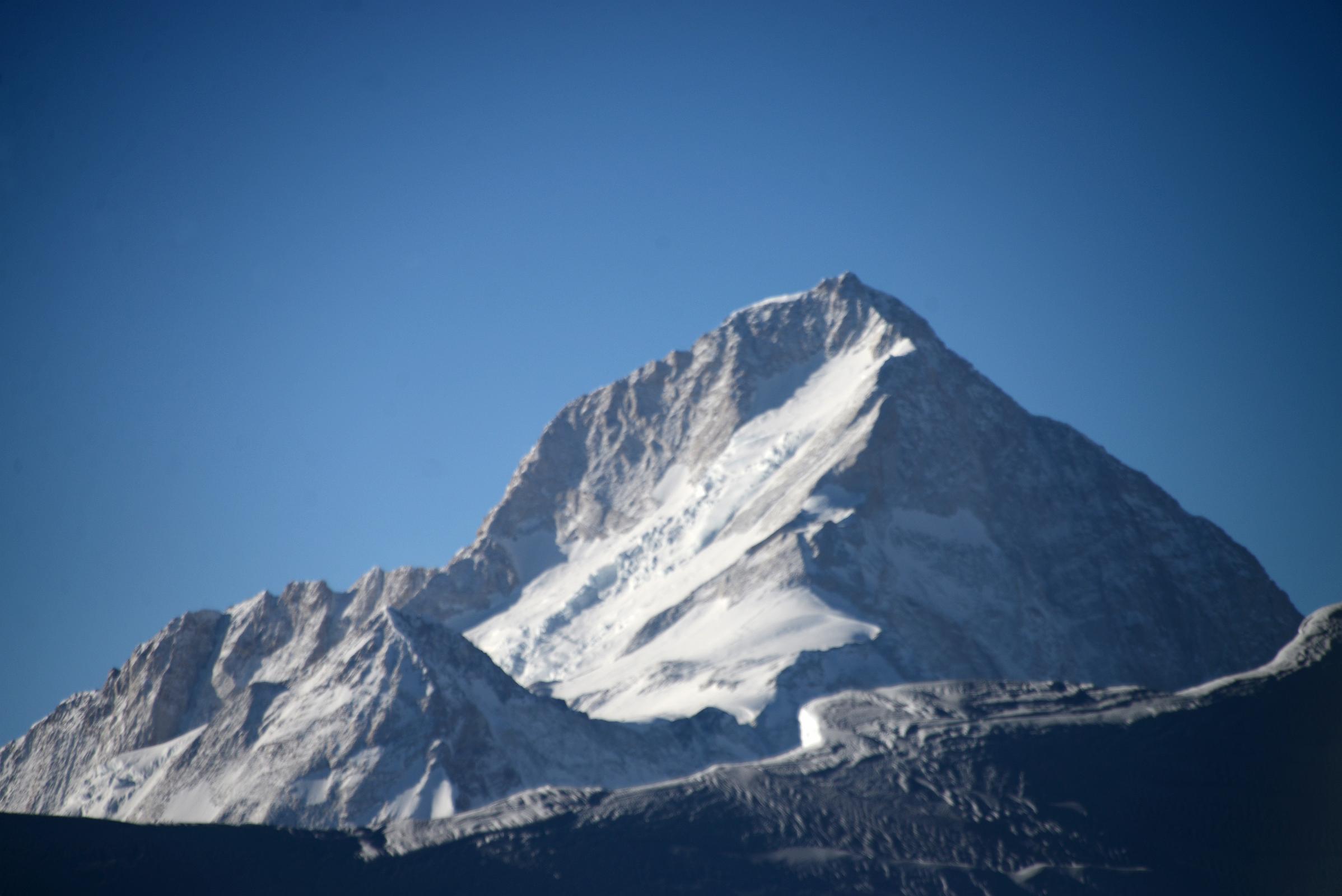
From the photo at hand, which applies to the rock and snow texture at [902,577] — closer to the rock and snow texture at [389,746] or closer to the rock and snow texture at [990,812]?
the rock and snow texture at [389,746]

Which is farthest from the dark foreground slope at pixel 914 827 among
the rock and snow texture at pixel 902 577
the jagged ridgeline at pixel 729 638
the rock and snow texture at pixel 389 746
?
the rock and snow texture at pixel 902 577

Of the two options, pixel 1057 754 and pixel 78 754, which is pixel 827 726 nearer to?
pixel 1057 754

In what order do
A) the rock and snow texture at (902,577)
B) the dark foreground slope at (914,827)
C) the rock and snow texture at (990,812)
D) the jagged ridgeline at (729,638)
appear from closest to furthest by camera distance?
the dark foreground slope at (914,827), the rock and snow texture at (990,812), the jagged ridgeline at (729,638), the rock and snow texture at (902,577)

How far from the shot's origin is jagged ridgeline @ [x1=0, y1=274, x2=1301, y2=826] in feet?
353

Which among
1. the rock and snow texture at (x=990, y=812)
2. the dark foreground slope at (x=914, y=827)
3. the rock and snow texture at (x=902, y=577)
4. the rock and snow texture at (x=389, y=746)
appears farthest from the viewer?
the rock and snow texture at (x=902, y=577)

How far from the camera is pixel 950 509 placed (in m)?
168

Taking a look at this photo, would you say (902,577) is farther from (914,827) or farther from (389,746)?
(914,827)

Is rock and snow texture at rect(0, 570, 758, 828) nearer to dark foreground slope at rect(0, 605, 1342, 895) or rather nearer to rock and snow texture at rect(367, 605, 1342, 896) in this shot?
dark foreground slope at rect(0, 605, 1342, 895)

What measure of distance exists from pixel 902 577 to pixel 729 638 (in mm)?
22762

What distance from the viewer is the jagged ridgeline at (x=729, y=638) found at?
10762 centimetres

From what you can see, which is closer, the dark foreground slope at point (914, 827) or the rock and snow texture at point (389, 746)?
the dark foreground slope at point (914, 827)

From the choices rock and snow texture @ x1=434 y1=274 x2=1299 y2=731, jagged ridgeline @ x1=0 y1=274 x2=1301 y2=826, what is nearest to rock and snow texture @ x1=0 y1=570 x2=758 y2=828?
jagged ridgeline @ x1=0 y1=274 x2=1301 y2=826

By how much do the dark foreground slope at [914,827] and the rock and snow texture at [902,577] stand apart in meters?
96.1

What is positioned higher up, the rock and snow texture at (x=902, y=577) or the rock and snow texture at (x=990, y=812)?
the rock and snow texture at (x=902, y=577)
